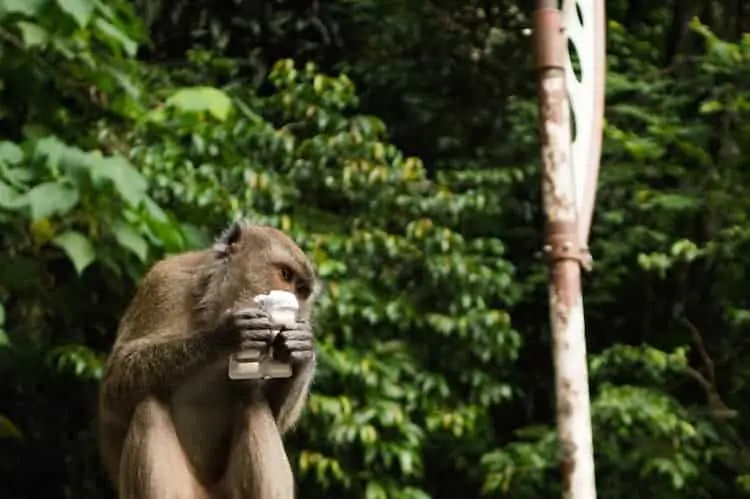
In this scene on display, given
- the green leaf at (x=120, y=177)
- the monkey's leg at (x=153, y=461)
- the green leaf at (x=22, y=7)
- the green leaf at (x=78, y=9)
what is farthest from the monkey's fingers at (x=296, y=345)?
the green leaf at (x=22, y=7)

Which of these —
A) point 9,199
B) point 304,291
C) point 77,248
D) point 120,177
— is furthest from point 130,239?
point 304,291

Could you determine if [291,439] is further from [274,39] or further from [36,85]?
[274,39]

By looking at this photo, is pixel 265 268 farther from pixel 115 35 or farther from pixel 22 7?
pixel 115 35

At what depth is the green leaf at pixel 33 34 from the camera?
4750mm

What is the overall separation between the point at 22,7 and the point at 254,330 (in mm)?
1991

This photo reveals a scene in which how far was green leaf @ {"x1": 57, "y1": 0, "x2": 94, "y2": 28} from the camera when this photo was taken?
4.57 meters

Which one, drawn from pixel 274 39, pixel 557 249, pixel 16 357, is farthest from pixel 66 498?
pixel 557 249

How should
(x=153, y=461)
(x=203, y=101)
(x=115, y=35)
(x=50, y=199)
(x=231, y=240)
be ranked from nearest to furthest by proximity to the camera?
1. (x=153, y=461)
2. (x=231, y=240)
3. (x=50, y=199)
4. (x=115, y=35)
5. (x=203, y=101)

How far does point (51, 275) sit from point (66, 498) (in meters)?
1.44

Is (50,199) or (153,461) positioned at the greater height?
(50,199)

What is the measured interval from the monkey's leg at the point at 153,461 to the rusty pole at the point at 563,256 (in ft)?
4.23

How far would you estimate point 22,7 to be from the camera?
15.1ft

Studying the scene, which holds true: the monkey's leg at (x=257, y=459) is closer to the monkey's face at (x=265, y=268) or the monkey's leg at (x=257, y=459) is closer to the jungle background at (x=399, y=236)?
the monkey's face at (x=265, y=268)

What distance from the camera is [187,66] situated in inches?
282
